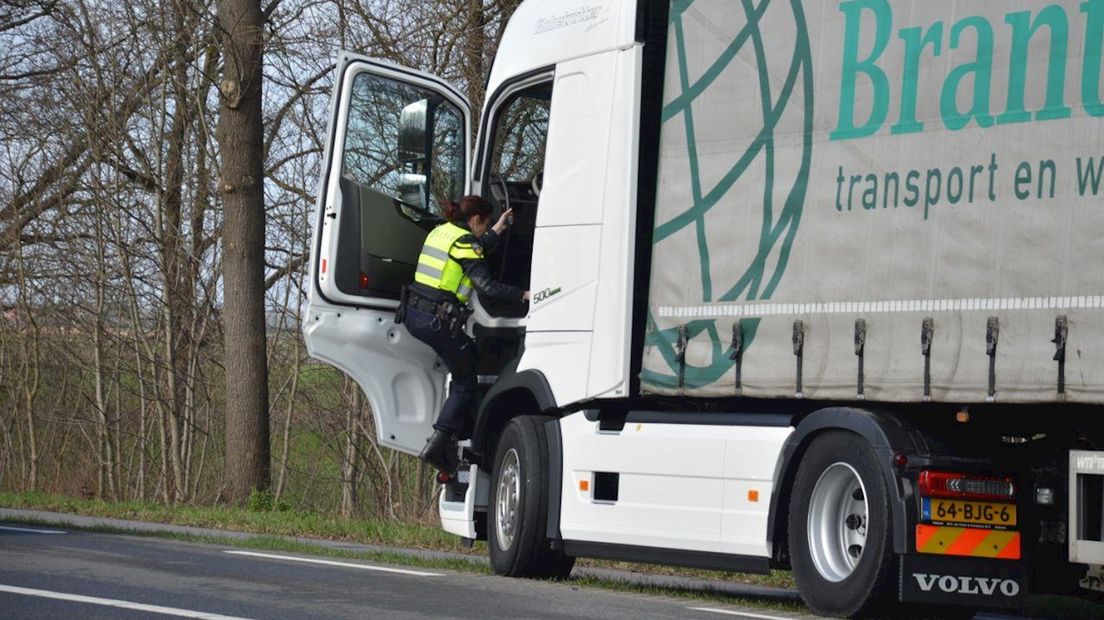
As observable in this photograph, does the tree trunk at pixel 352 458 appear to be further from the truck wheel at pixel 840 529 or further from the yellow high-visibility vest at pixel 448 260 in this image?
the truck wheel at pixel 840 529

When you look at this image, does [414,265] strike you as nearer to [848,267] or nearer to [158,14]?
[848,267]

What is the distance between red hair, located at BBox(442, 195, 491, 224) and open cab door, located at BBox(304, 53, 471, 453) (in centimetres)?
63

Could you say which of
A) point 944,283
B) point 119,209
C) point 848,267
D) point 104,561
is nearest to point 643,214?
point 848,267

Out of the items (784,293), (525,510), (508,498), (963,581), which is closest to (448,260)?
(508,498)

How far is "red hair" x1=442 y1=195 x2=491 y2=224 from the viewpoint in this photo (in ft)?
36.2

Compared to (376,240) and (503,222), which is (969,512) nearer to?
(503,222)

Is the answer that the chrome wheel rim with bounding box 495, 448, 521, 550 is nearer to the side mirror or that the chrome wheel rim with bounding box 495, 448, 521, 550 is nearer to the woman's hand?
the woman's hand

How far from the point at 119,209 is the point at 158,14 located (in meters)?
3.15

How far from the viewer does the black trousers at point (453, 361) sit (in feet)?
36.6

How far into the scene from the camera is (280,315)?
23.5 metres

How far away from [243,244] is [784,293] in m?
11.5

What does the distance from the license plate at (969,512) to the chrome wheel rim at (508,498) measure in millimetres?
3303

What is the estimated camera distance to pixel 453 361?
1119cm

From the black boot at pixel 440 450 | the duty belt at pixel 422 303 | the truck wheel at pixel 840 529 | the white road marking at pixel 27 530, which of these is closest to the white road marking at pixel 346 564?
the black boot at pixel 440 450
